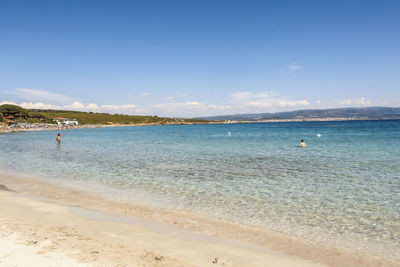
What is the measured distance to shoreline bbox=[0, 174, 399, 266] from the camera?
737cm

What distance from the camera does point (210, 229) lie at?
9469 millimetres

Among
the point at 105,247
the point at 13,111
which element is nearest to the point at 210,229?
the point at 105,247

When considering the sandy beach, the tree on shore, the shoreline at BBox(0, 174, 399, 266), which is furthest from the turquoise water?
the tree on shore

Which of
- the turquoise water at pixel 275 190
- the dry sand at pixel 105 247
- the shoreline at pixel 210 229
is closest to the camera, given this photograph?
the dry sand at pixel 105 247

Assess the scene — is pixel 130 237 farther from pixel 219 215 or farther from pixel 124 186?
pixel 124 186

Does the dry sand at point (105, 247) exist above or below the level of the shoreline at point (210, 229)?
above

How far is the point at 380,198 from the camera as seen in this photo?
42.5ft

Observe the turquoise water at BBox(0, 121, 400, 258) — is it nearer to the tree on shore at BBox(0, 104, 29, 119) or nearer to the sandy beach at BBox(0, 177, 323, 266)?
the sandy beach at BBox(0, 177, 323, 266)

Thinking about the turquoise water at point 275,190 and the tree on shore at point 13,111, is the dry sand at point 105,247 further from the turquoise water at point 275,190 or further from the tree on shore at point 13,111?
the tree on shore at point 13,111

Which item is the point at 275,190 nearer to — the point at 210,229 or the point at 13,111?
the point at 210,229

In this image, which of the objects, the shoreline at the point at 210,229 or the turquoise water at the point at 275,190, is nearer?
the shoreline at the point at 210,229

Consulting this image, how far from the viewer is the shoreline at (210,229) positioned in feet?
24.2

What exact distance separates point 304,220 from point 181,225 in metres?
4.60

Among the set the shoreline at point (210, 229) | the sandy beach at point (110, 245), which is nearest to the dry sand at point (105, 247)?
the sandy beach at point (110, 245)
